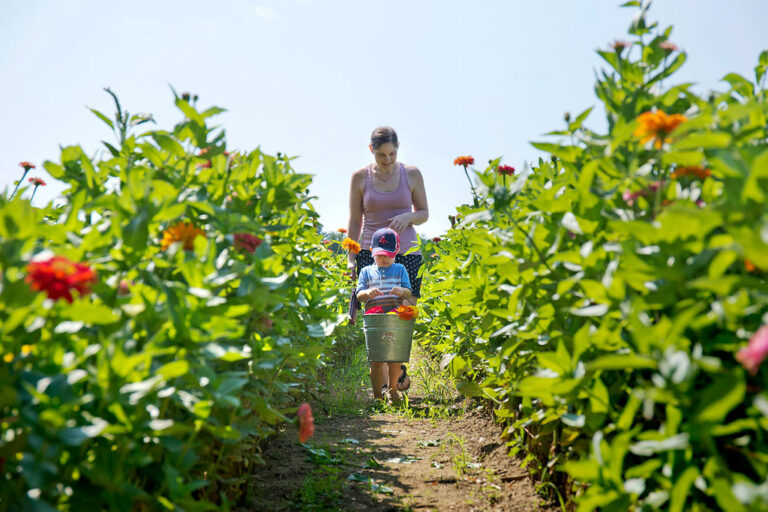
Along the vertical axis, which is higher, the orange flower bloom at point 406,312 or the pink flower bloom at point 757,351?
the orange flower bloom at point 406,312

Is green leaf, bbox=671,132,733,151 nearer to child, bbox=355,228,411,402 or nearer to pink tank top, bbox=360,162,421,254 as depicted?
child, bbox=355,228,411,402

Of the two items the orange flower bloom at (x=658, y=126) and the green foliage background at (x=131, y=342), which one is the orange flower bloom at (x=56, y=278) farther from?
the orange flower bloom at (x=658, y=126)

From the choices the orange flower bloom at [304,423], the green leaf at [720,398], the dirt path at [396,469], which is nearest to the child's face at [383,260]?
the dirt path at [396,469]

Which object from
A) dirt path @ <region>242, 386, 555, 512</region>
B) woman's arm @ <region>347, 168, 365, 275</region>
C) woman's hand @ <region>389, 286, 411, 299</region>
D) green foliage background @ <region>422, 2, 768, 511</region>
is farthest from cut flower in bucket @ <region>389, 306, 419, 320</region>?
green foliage background @ <region>422, 2, 768, 511</region>

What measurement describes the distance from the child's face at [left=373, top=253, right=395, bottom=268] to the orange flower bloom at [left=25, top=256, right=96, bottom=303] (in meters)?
3.86

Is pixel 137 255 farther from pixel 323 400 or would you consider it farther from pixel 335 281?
pixel 335 281

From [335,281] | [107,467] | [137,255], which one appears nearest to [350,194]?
[335,281]

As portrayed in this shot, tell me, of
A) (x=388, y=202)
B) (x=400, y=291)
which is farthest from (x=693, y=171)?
(x=388, y=202)

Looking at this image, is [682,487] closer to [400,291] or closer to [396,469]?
[396,469]

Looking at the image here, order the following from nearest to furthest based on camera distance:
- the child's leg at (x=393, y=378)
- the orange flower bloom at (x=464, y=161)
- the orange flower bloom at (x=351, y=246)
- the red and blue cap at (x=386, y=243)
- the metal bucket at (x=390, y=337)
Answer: the orange flower bloom at (x=464, y=161) → the metal bucket at (x=390, y=337) → the child's leg at (x=393, y=378) → the red and blue cap at (x=386, y=243) → the orange flower bloom at (x=351, y=246)

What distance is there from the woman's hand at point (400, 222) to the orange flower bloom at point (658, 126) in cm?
386

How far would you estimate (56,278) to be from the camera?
1.12 metres

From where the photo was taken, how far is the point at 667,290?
4.09ft

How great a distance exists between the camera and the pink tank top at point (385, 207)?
17.8 feet
